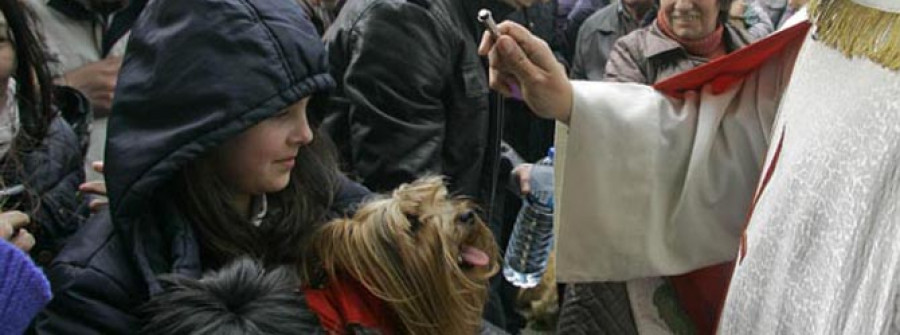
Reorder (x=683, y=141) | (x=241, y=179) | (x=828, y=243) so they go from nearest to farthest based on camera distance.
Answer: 1. (x=828, y=243)
2. (x=241, y=179)
3. (x=683, y=141)

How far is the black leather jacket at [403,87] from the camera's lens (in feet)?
7.86

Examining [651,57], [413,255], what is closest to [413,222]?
[413,255]

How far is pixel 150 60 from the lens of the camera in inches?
56.8

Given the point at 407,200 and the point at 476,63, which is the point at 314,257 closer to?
the point at 407,200

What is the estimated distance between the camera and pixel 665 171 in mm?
1854

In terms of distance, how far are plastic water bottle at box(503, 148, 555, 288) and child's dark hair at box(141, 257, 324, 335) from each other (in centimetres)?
157

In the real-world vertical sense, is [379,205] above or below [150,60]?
below

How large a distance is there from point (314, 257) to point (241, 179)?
0.65ft

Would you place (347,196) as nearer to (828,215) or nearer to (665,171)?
(665,171)

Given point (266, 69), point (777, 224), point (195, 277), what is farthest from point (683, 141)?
point (195, 277)

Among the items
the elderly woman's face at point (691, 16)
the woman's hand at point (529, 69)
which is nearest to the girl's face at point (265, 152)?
the woman's hand at point (529, 69)

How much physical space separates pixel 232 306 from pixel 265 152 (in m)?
0.31

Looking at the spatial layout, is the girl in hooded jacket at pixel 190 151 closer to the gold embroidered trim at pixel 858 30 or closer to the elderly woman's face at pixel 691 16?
the gold embroidered trim at pixel 858 30

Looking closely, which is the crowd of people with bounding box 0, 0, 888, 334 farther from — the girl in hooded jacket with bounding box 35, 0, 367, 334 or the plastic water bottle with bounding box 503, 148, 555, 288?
the plastic water bottle with bounding box 503, 148, 555, 288
